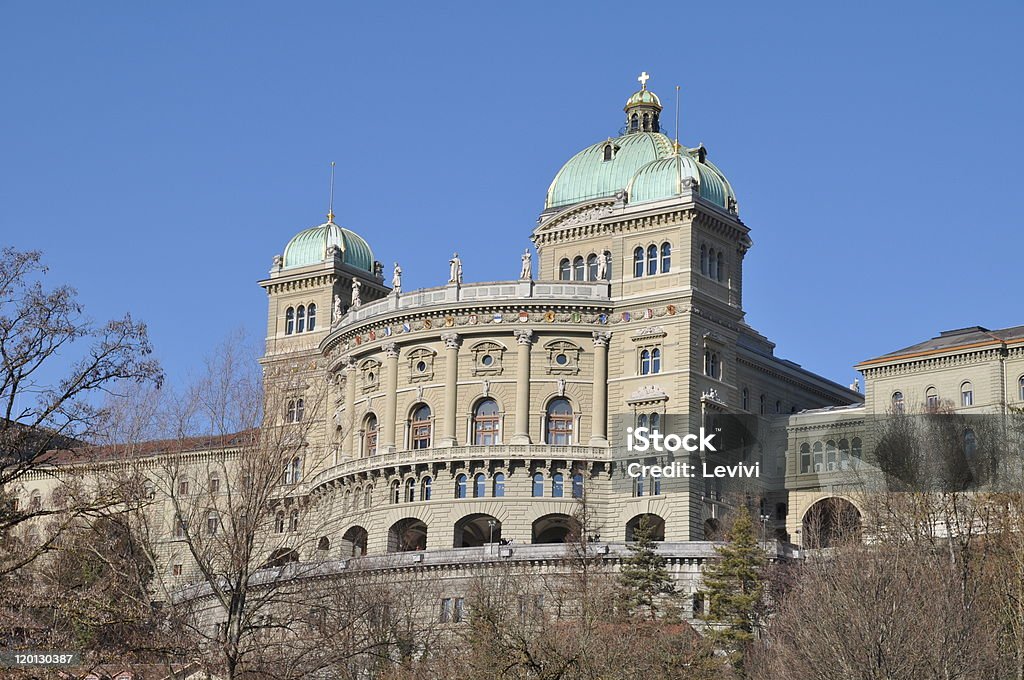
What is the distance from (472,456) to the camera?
103750mm

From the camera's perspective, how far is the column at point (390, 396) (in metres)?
107

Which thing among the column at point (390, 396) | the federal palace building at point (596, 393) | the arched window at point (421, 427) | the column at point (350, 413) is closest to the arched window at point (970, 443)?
the federal palace building at point (596, 393)

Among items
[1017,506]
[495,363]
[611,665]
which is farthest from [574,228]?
[611,665]

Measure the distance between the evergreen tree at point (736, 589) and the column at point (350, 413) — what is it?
31.7 metres

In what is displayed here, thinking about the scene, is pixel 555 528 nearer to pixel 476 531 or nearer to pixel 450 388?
pixel 476 531

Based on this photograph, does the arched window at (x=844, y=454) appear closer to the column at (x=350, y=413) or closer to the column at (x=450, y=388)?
the column at (x=450, y=388)

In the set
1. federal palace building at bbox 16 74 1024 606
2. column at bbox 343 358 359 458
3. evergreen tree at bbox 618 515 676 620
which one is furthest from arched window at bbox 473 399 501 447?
evergreen tree at bbox 618 515 676 620

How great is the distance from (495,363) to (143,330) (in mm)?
68524

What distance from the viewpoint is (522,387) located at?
10506 centimetres

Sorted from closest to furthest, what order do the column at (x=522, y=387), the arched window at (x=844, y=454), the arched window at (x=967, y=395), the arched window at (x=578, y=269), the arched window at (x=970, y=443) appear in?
1. the arched window at (x=970, y=443)
2. the column at (x=522, y=387)
3. the arched window at (x=967, y=395)
4. the arched window at (x=844, y=454)
5. the arched window at (x=578, y=269)

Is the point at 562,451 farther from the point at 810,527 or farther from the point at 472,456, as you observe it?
the point at 810,527

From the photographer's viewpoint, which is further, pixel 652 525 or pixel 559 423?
pixel 559 423

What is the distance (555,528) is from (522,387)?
9.18 m

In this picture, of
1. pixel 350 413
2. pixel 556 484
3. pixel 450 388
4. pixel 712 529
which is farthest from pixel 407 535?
pixel 712 529
